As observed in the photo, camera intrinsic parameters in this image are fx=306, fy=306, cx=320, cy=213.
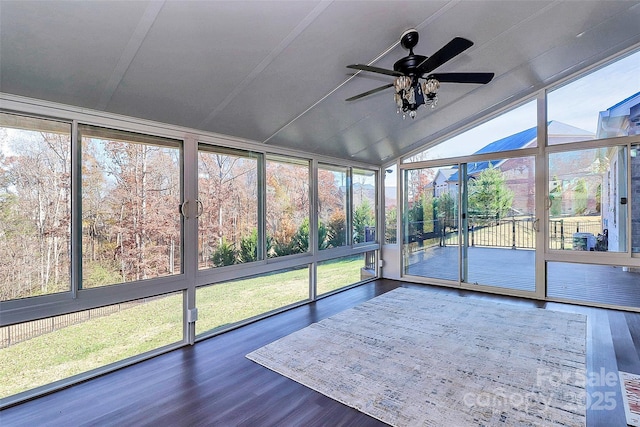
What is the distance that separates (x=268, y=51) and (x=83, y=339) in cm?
278

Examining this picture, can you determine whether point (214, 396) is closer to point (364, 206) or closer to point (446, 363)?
point (446, 363)

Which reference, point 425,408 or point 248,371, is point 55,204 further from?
point 425,408

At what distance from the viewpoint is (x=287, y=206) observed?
4238 millimetres

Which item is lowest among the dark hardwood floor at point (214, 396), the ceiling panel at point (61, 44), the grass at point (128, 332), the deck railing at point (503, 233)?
the dark hardwood floor at point (214, 396)

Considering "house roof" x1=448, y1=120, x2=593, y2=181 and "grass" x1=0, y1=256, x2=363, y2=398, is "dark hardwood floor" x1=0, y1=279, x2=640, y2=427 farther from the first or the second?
"house roof" x1=448, y1=120, x2=593, y2=181

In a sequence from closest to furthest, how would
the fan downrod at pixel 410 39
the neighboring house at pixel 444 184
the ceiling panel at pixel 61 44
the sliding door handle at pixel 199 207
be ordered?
the ceiling panel at pixel 61 44, the fan downrod at pixel 410 39, the sliding door handle at pixel 199 207, the neighboring house at pixel 444 184

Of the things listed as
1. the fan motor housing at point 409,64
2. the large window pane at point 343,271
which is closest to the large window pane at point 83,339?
the large window pane at point 343,271

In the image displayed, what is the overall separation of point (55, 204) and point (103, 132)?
27.7 inches

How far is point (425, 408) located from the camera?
6.58ft

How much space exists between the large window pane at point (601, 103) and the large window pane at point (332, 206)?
3.18 m

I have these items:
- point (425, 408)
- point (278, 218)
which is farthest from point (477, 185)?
point (425, 408)

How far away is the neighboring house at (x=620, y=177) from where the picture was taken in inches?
156

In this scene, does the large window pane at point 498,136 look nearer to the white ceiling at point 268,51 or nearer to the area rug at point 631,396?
the white ceiling at point 268,51

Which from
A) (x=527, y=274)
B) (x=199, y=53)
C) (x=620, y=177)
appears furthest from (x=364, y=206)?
(x=199, y=53)
